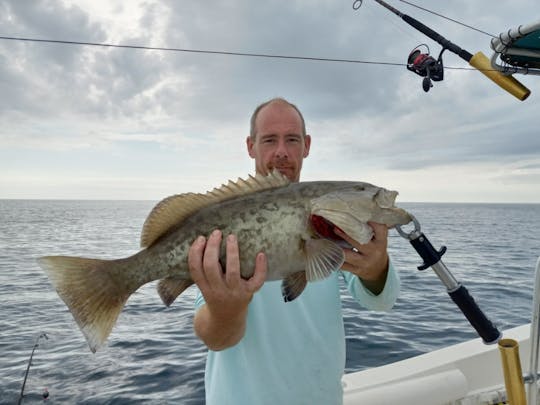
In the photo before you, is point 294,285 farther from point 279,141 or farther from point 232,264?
point 279,141

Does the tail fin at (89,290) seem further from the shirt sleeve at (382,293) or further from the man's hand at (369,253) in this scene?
the shirt sleeve at (382,293)

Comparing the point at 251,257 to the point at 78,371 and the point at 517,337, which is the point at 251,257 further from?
the point at 78,371

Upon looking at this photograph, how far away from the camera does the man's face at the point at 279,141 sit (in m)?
3.56

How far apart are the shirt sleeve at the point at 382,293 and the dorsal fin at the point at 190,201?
102 centimetres

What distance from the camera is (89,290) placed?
8.70 ft

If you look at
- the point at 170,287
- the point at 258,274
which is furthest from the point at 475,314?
the point at 170,287

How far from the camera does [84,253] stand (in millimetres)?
27922

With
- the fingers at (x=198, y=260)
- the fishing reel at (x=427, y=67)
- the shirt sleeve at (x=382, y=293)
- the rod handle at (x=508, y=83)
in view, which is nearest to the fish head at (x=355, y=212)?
the shirt sleeve at (x=382, y=293)

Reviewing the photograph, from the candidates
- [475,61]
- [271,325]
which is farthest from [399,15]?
[271,325]

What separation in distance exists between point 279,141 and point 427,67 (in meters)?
4.30

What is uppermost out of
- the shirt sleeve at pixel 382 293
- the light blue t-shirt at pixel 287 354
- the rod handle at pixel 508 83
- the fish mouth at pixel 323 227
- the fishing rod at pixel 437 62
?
the fishing rod at pixel 437 62

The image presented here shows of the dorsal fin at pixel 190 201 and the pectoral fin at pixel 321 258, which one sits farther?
the dorsal fin at pixel 190 201

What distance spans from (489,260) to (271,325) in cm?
2650

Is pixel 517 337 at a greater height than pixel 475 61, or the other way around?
pixel 475 61
